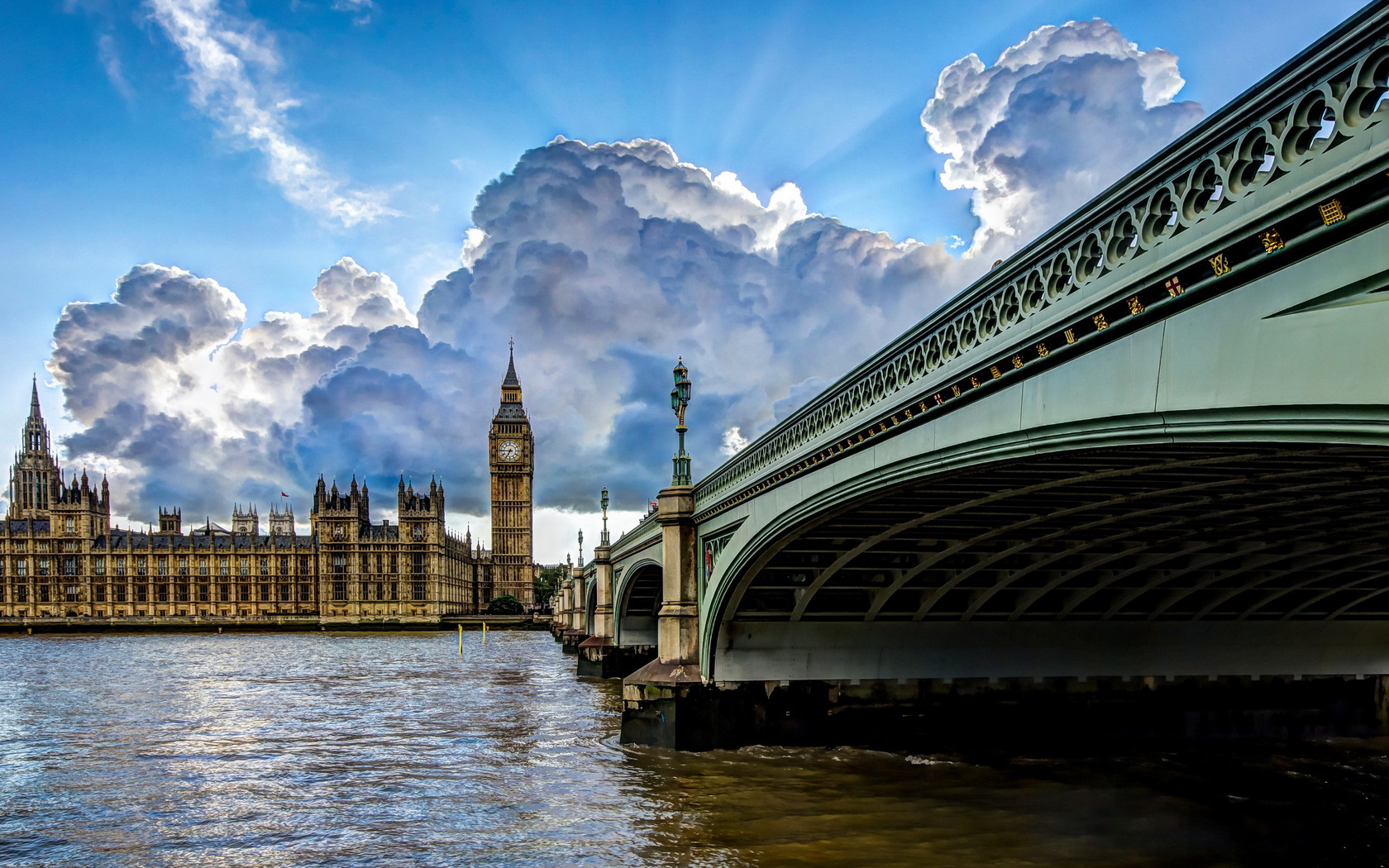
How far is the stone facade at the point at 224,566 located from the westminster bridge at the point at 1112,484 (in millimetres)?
93731

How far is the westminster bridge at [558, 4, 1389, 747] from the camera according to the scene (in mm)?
5508

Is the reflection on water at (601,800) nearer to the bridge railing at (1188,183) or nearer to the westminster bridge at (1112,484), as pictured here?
the westminster bridge at (1112,484)

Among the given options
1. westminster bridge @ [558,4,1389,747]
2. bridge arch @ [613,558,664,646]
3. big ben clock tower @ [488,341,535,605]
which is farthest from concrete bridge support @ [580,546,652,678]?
big ben clock tower @ [488,341,535,605]

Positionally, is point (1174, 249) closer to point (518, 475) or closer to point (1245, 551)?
point (1245, 551)

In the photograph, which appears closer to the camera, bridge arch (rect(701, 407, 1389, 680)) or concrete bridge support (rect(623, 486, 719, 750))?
bridge arch (rect(701, 407, 1389, 680))

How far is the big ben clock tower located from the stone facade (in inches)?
977

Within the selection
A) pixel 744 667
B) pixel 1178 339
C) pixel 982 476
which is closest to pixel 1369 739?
pixel 744 667

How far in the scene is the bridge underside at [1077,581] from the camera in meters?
12.9

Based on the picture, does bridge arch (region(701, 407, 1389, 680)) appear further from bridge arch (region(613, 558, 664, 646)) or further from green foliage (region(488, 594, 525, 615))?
green foliage (region(488, 594, 525, 615))

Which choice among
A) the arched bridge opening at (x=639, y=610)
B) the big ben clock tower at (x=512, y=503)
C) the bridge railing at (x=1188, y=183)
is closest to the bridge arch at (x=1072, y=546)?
the bridge railing at (x=1188, y=183)

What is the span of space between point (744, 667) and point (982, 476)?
35.9 ft

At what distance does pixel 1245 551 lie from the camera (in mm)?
16812

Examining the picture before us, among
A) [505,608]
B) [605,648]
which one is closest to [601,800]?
[605,648]

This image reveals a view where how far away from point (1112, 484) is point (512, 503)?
144 metres
